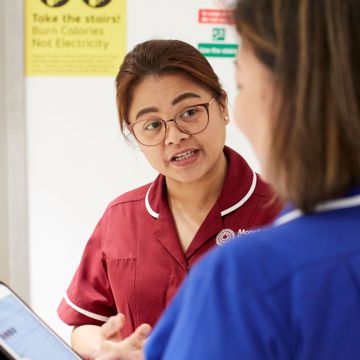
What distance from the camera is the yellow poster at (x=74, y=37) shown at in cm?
200

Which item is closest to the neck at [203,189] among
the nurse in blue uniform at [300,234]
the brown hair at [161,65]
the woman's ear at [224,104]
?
the woman's ear at [224,104]

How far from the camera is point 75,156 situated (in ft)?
6.81

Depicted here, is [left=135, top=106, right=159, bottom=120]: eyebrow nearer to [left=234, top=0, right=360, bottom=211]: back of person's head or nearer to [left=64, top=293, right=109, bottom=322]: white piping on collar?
[left=64, top=293, right=109, bottom=322]: white piping on collar

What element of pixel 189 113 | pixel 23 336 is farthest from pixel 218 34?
pixel 23 336

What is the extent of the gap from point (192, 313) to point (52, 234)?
1.66 metres

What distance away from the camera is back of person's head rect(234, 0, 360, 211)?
52 cm

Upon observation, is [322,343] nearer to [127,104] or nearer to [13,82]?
[127,104]

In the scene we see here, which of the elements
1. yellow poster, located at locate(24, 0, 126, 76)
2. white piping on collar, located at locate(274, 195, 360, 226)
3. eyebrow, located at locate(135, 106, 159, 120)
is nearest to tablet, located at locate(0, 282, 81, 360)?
eyebrow, located at locate(135, 106, 159, 120)

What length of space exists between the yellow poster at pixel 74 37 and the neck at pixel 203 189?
838mm

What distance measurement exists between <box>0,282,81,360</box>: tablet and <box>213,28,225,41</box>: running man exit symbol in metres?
1.34

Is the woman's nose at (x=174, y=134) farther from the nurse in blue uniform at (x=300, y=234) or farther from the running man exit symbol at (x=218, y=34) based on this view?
the running man exit symbol at (x=218, y=34)

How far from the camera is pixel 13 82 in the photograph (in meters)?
2.02

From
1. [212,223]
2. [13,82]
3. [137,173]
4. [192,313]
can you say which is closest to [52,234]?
[137,173]

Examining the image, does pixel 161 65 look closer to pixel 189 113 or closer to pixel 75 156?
pixel 189 113
